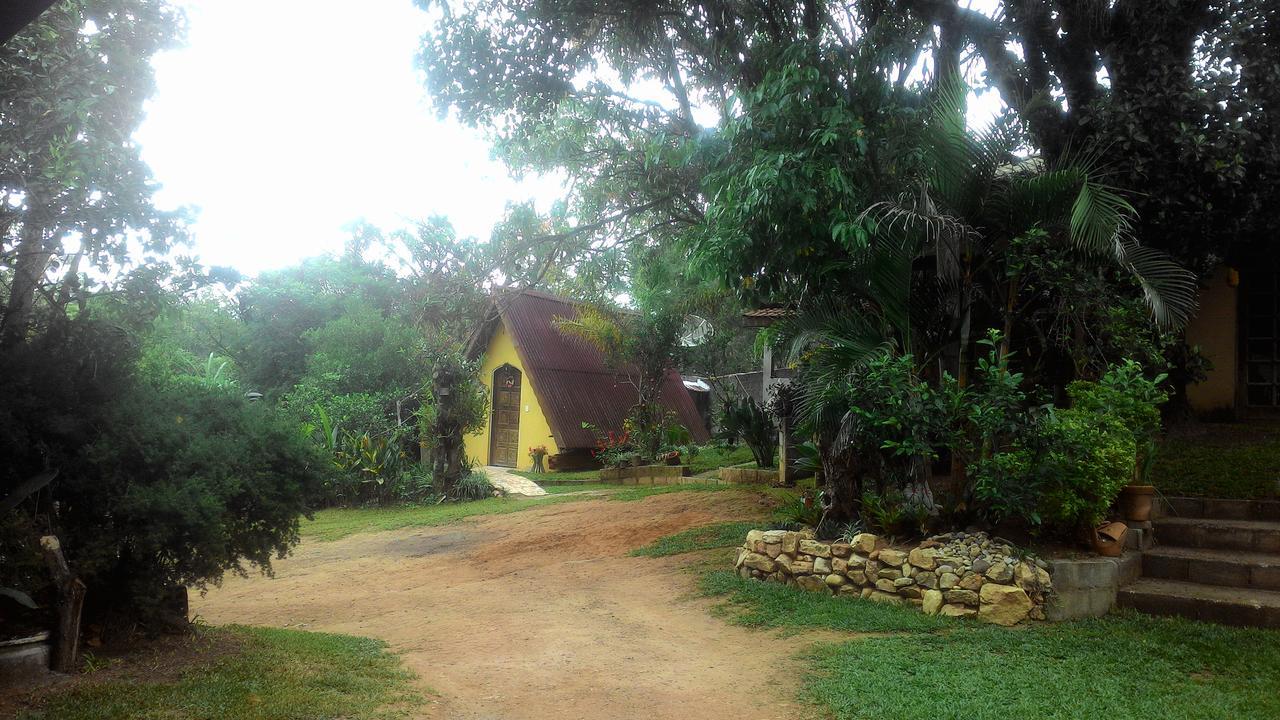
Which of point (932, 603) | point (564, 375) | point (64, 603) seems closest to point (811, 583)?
point (932, 603)

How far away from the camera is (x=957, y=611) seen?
6996mm

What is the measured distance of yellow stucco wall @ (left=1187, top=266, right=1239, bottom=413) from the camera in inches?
423

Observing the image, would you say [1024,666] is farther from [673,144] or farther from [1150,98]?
[673,144]

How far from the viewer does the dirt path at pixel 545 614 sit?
212 inches

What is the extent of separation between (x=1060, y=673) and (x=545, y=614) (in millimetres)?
4203

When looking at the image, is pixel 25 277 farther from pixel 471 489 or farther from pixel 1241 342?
pixel 1241 342

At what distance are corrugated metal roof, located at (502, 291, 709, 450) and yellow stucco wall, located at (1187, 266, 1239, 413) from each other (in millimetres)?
10948

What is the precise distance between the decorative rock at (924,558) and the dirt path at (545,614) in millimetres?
1392

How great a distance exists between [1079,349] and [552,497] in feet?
30.8

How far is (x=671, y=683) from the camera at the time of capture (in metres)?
5.69

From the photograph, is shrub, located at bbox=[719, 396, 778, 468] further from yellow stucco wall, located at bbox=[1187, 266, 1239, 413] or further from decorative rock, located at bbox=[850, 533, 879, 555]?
decorative rock, located at bbox=[850, 533, 879, 555]

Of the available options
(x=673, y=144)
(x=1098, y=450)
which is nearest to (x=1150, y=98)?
(x=1098, y=450)

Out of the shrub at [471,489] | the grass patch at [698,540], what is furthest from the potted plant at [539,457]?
the grass patch at [698,540]

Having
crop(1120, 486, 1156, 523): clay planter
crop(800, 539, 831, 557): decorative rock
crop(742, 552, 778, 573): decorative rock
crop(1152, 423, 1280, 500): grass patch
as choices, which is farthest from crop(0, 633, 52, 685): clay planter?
crop(1152, 423, 1280, 500): grass patch
